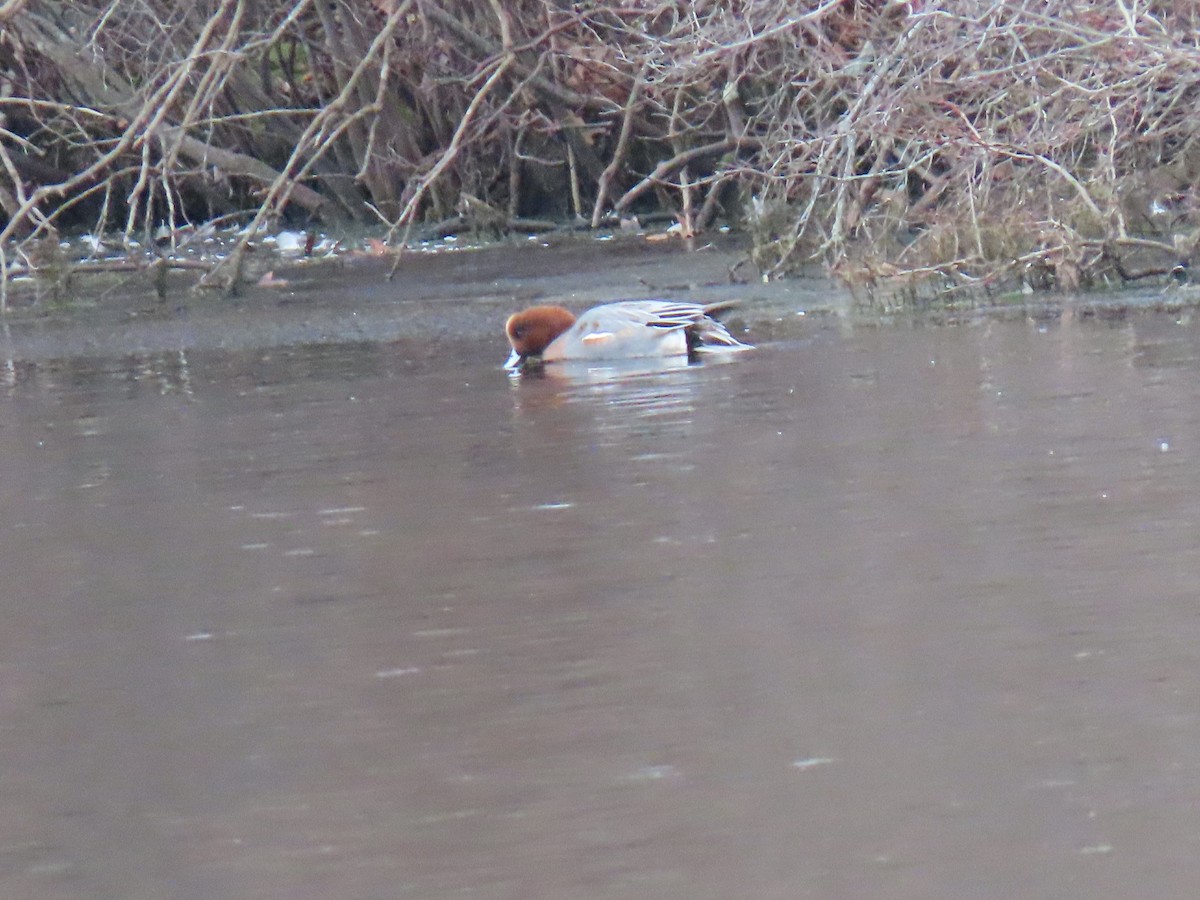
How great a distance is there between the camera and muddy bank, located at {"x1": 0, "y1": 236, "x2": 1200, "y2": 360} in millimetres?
9125

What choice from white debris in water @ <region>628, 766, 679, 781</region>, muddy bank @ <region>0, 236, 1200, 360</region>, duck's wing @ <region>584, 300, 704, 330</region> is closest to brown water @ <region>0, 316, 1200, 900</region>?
white debris in water @ <region>628, 766, 679, 781</region>

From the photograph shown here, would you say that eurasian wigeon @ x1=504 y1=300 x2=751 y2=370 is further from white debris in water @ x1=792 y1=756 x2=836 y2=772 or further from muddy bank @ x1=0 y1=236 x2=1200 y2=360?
white debris in water @ x1=792 y1=756 x2=836 y2=772

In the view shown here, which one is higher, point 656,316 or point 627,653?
point 656,316

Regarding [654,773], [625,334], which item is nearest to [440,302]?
[625,334]

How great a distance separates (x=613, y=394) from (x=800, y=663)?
3703 mm

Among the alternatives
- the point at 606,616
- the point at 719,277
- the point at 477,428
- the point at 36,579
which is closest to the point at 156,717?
the point at 606,616

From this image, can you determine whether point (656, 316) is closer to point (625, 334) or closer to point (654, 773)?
point (625, 334)

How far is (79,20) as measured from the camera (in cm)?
1575

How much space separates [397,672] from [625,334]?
4.43 m

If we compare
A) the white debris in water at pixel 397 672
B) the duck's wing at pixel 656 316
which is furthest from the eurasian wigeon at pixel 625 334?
the white debris in water at pixel 397 672

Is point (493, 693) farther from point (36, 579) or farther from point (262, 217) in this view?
point (262, 217)

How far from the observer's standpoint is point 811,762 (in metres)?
3.13

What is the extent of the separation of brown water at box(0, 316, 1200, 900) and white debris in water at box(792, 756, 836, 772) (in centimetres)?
2

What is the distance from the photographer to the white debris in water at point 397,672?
3.75 metres
